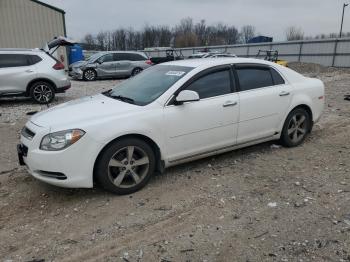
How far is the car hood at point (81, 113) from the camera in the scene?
13.4 feet

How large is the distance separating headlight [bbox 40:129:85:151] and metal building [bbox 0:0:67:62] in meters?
21.6

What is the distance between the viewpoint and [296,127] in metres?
5.94

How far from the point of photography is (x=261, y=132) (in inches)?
214

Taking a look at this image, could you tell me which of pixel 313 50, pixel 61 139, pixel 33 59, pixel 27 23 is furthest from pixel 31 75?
pixel 313 50

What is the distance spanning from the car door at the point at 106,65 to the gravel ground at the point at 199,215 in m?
14.8

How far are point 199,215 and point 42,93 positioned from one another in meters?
8.82

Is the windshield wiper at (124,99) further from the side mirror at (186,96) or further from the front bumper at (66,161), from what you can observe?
the front bumper at (66,161)

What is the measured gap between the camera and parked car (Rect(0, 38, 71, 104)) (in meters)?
10.7

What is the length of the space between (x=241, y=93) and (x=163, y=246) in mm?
2664

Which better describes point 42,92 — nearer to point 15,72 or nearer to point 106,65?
point 15,72

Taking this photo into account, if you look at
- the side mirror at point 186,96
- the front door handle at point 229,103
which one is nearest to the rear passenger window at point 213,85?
the front door handle at point 229,103

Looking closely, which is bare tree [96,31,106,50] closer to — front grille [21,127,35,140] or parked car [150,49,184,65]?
parked car [150,49,184,65]

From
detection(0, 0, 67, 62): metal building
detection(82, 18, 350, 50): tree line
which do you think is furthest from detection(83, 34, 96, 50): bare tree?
detection(0, 0, 67, 62): metal building

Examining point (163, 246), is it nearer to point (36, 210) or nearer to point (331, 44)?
point (36, 210)
